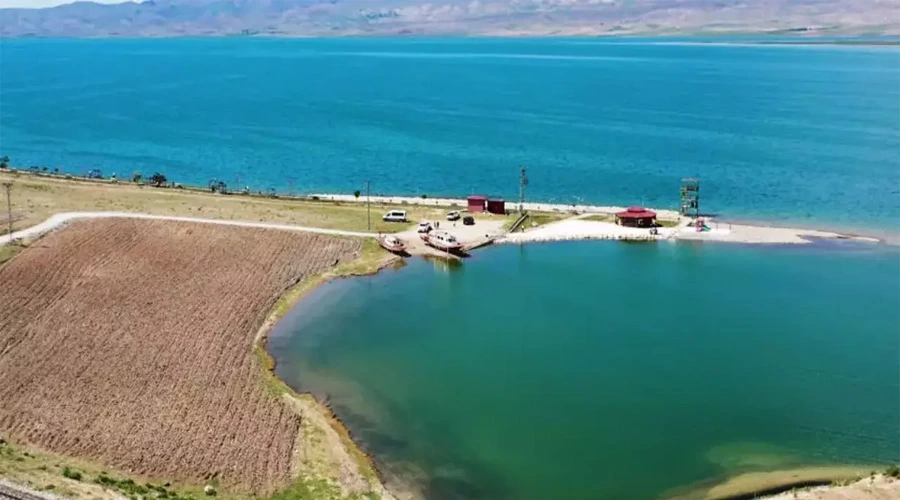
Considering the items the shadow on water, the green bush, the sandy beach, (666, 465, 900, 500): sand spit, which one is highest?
the sandy beach

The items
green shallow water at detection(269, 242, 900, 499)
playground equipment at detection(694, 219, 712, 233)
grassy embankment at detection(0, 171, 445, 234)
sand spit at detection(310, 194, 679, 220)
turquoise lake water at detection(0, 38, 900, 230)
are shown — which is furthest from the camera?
turquoise lake water at detection(0, 38, 900, 230)

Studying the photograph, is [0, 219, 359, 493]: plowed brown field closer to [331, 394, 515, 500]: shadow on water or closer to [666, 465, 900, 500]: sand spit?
[331, 394, 515, 500]: shadow on water

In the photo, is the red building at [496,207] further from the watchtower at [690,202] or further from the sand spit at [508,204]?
the watchtower at [690,202]

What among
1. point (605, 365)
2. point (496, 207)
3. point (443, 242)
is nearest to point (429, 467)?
point (605, 365)

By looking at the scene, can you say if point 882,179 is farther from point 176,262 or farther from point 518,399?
point 176,262

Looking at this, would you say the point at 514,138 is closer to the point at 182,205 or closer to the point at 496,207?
the point at 496,207

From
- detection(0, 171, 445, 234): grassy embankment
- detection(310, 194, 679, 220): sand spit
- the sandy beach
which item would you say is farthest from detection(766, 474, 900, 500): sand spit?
detection(310, 194, 679, 220): sand spit

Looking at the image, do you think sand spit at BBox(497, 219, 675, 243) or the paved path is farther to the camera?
sand spit at BBox(497, 219, 675, 243)

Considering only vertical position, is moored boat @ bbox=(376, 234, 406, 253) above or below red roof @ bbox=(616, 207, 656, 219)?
below

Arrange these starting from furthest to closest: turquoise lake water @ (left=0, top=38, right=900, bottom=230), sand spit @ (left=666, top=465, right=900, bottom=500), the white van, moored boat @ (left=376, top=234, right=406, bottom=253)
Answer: turquoise lake water @ (left=0, top=38, right=900, bottom=230)
the white van
moored boat @ (left=376, top=234, right=406, bottom=253)
sand spit @ (left=666, top=465, right=900, bottom=500)
